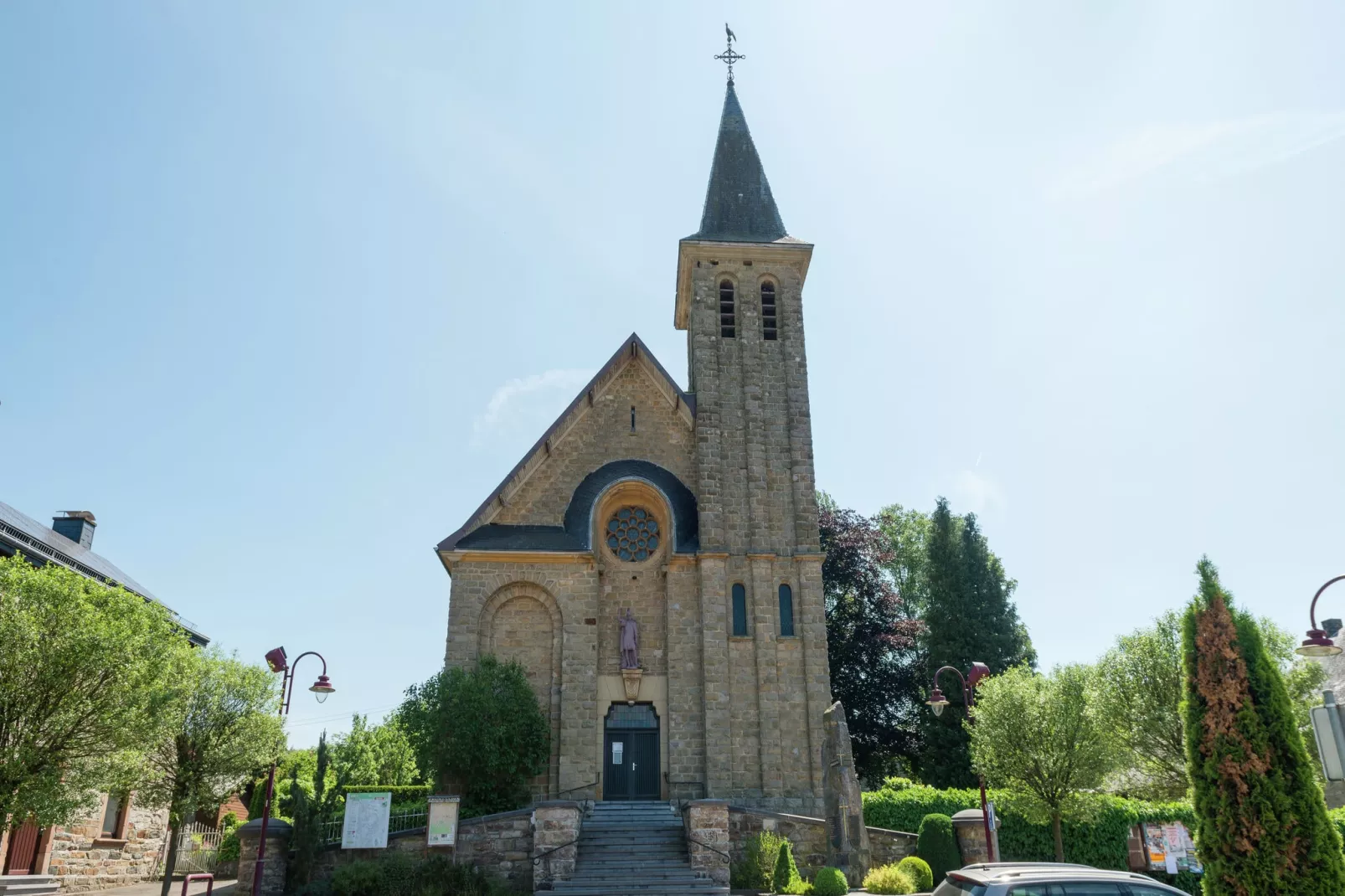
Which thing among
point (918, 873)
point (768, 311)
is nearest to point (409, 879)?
point (918, 873)

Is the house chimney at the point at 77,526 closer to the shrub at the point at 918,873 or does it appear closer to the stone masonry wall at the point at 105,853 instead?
the stone masonry wall at the point at 105,853

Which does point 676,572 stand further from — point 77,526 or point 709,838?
point 77,526

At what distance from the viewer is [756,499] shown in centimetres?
2478

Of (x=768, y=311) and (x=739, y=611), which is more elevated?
(x=768, y=311)

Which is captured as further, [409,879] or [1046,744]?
[1046,744]

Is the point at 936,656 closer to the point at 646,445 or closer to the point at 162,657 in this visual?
the point at 646,445

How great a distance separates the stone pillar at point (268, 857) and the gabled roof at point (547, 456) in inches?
329

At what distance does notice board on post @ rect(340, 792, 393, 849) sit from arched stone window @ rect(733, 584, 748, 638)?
9875mm

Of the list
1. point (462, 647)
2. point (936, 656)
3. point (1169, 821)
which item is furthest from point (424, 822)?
point (936, 656)

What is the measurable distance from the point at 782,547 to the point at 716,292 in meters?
8.37

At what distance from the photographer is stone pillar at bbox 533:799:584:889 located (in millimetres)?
16719

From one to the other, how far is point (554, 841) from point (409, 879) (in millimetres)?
2679

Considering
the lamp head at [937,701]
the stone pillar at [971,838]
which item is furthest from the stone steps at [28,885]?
the stone pillar at [971,838]

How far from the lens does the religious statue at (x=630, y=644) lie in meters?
23.2
